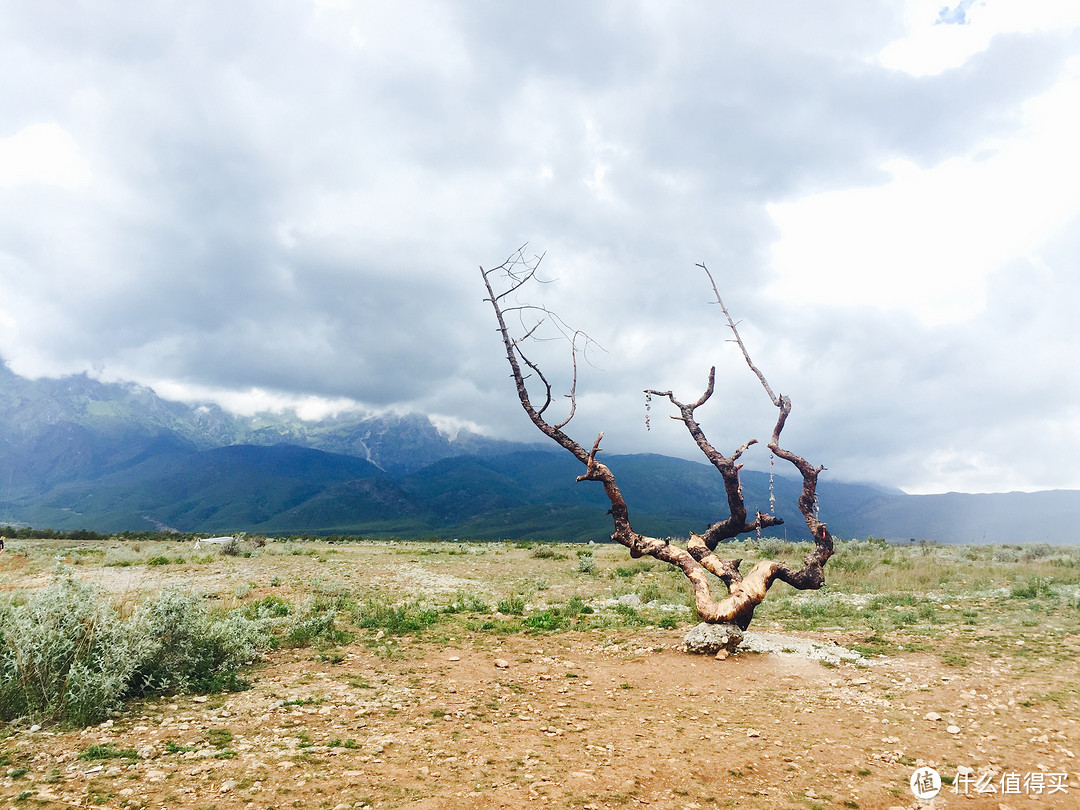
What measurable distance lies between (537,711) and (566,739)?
4.09 feet

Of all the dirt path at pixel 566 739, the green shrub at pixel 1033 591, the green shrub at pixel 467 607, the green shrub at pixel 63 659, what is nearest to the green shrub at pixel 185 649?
the green shrub at pixel 63 659

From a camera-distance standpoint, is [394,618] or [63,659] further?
[394,618]

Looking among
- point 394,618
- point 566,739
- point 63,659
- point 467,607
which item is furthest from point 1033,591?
point 63,659

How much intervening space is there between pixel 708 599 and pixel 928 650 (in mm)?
4675

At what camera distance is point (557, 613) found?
15.9m

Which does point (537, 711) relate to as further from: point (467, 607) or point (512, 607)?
point (467, 607)

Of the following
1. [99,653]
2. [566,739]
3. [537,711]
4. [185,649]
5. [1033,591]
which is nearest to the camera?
[566,739]

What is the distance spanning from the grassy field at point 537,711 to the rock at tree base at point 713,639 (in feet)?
1.22

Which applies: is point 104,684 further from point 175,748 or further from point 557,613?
point 557,613

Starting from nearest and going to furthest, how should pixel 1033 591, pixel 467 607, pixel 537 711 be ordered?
pixel 537 711
pixel 467 607
pixel 1033 591

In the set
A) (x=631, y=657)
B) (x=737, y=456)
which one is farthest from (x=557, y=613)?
(x=737, y=456)

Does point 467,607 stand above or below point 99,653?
below

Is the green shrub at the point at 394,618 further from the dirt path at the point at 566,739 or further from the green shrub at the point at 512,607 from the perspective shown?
the dirt path at the point at 566,739

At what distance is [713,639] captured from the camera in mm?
11609
